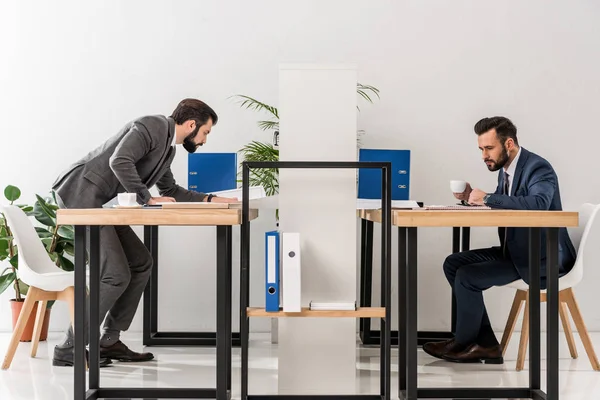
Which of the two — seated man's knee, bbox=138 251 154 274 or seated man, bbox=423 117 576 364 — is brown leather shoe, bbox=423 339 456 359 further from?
seated man's knee, bbox=138 251 154 274

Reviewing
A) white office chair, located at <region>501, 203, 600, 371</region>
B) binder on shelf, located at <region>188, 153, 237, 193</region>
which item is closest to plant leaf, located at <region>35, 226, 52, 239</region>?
binder on shelf, located at <region>188, 153, 237, 193</region>

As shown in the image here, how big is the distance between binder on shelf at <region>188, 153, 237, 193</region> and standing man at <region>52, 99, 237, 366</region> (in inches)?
11.1

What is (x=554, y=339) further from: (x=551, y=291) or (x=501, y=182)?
(x=501, y=182)

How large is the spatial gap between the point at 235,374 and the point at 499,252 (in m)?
1.49

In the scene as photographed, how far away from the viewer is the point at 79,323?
236cm

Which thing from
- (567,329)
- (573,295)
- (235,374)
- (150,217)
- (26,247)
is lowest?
(235,374)

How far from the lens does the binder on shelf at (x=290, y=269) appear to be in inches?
95.8

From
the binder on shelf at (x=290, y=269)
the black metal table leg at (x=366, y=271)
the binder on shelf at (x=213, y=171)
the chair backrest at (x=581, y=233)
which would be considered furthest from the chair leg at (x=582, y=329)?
the binder on shelf at (x=213, y=171)

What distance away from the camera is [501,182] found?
362cm

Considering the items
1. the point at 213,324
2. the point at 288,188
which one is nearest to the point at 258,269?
the point at 213,324

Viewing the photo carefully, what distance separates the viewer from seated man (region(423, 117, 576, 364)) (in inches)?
127

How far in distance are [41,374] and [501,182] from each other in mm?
2400

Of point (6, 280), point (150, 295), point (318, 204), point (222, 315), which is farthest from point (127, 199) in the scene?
point (6, 280)

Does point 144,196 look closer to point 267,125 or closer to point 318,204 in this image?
point 318,204
